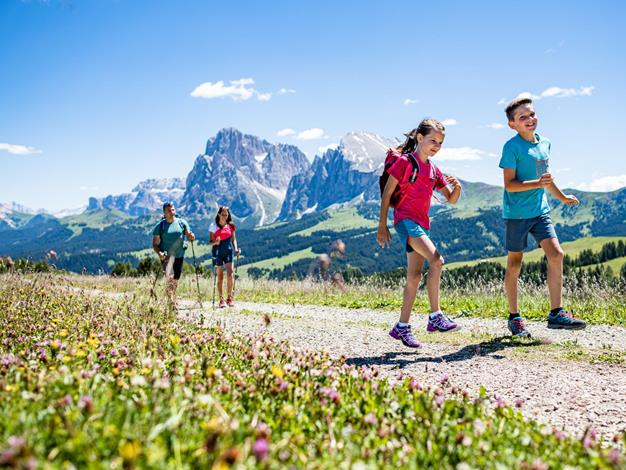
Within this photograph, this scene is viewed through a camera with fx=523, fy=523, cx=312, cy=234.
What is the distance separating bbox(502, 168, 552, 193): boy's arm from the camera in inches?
263

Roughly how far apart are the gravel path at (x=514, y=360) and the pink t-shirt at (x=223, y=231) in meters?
3.74

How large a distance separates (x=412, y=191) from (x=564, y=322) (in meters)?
2.69

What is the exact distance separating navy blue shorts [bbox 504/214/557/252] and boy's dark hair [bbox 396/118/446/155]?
162cm

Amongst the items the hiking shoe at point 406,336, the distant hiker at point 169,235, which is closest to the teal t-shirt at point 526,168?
the hiking shoe at point 406,336

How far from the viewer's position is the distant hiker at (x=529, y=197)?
6.95 meters

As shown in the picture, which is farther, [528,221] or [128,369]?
[528,221]

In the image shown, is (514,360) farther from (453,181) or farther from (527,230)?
(453,181)

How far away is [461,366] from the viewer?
5656 mm

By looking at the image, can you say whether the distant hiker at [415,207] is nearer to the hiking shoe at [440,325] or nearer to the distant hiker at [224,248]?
the hiking shoe at [440,325]

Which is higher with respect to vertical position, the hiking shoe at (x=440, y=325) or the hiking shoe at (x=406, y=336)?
the hiking shoe at (x=440, y=325)

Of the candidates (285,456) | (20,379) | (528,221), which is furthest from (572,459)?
(528,221)

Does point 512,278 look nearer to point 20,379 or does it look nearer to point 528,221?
point 528,221

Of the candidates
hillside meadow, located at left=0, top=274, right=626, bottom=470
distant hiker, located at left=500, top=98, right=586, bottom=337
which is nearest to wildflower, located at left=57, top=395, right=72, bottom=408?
hillside meadow, located at left=0, top=274, right=626, bottom=470

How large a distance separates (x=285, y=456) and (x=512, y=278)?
6.02 m
